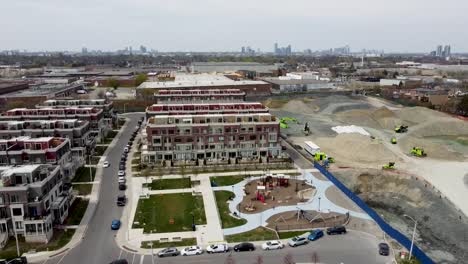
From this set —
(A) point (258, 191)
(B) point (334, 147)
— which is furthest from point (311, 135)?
(A) point (258, 191)

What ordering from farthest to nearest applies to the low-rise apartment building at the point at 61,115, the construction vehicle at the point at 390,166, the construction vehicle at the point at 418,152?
the construction vehicle at the point at 418,152 → the low-rise apartment building at the point at 61,115 → the construction vehicle at the point at 390,166

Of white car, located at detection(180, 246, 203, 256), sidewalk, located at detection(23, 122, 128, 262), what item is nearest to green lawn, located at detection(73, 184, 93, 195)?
sidewalk, located at detection(23, 122, 128, 262)

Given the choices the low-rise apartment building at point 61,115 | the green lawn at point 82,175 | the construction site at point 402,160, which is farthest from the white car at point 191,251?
the low-rise apartment building at point 61,115

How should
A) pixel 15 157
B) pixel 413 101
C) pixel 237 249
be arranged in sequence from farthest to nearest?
1. pixel 413 101
2. pixel 15 157
3. pixel 237 249

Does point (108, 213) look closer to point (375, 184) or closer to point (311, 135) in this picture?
point (375, 184)

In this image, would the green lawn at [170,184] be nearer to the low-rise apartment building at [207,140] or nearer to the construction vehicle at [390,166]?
the low-rise apartment building at [207,140]

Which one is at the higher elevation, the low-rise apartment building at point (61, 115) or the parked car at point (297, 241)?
the low-rise apartment building at point (61, 115)

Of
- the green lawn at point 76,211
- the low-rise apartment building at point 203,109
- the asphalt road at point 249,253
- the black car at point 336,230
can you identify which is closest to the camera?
the asphalt road at point 249,253
